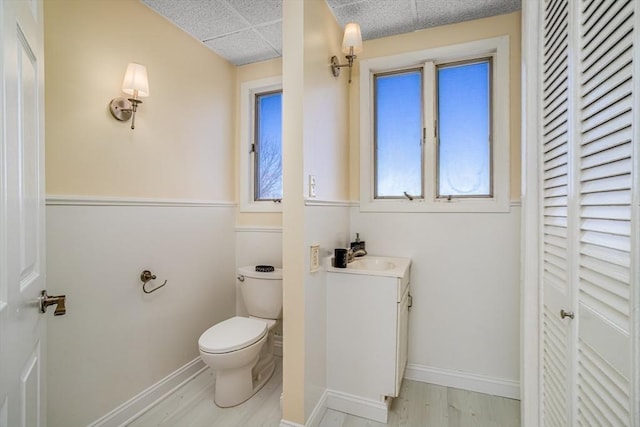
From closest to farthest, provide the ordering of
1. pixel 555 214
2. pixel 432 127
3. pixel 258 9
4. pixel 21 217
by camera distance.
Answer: pixel 21 217, pixel 555 214, pixel 258 9, pixel 432 127

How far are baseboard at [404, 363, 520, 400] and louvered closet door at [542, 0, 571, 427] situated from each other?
841 millimetres

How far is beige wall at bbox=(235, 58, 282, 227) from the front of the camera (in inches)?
99.7

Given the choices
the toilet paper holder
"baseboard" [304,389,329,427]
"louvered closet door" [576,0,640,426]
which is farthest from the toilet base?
"louvered closet door" [576,0,640,426]

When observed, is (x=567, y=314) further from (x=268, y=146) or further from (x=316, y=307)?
(x=268, y=146)

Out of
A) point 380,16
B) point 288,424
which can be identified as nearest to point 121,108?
point 380,16

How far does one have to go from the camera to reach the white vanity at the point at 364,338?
173 cm

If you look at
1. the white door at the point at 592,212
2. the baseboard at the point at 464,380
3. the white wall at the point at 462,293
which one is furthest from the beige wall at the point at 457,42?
the baseboard at the point at 464,380

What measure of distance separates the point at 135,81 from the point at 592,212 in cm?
209

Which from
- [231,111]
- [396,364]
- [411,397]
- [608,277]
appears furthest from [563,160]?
[231,111]

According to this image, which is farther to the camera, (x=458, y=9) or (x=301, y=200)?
(x=458, y=9)

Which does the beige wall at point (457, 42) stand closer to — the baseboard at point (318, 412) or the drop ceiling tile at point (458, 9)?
the drop ceiling tile at point (458, 9)

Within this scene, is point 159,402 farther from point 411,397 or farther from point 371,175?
point 371,175

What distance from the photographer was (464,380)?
208 cm

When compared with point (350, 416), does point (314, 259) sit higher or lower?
higher
